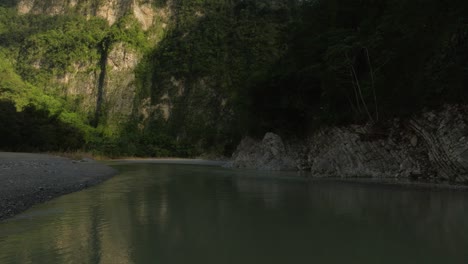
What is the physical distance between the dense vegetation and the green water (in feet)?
50.9

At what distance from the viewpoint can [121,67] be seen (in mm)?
137000

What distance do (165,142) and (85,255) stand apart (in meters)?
105

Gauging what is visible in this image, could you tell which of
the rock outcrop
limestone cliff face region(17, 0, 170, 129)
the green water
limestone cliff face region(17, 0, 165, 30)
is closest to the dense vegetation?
limestone cliff face region(17, 0, 170, 129)

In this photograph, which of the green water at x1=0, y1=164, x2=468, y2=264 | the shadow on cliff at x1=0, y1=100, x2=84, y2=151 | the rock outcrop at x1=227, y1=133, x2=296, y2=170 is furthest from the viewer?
the shadow on cliff at x1=0, y1=100, x2=84, y2=151

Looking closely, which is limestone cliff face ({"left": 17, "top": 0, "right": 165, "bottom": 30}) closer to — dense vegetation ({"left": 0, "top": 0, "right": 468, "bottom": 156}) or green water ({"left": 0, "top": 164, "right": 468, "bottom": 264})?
dense vegetation ({"left": 0, "top": 0, "right": 468, "bottom": 156})

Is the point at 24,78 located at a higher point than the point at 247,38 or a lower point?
lower

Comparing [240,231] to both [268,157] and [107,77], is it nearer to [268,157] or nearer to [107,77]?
[268,157]

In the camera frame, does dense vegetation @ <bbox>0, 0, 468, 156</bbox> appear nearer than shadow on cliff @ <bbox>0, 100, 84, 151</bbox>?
Yes

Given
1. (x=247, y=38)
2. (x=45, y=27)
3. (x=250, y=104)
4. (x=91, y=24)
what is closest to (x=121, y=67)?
(x=91, y=24)

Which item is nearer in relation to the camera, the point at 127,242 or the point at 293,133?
the point at 127,242

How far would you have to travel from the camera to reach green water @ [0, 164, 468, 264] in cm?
767

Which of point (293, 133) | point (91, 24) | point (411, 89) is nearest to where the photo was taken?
point (411, 89)

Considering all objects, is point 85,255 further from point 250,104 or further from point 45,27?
point 45,27

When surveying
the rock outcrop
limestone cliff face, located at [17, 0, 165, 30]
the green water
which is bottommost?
the green water
